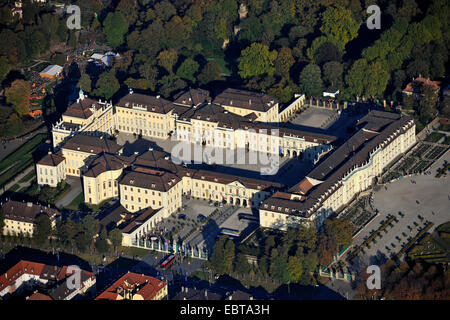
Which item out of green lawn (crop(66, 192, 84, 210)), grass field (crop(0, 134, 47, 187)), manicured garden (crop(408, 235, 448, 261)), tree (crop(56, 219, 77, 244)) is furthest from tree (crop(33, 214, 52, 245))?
manicured garden (crop(408, 235, 448, 261))

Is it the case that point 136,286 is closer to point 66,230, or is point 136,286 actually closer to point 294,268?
point 66,230

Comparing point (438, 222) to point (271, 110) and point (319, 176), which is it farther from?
point (271, 110)

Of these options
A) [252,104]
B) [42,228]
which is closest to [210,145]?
[252,104]

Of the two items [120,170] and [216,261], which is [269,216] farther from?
[120,170]
